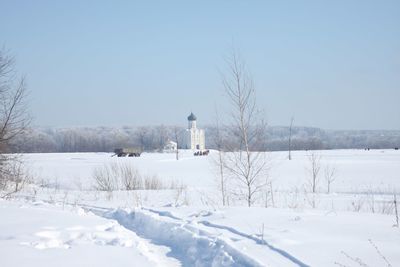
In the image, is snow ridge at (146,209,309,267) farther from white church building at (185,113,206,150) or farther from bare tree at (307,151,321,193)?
white church building at (185,113,206,150)

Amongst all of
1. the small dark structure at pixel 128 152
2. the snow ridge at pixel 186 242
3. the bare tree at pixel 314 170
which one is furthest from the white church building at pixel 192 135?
the snow ridge at pixel 186 242

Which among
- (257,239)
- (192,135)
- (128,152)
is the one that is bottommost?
(257,239)

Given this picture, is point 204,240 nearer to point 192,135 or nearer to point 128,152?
point 128,152

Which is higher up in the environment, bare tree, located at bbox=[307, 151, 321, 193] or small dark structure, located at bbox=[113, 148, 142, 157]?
small dark structure, located at bbox=[113, 148, 142, 157]

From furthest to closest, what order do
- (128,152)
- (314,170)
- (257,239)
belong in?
1. (128,152)
2. (314,170)
3. (257,239)

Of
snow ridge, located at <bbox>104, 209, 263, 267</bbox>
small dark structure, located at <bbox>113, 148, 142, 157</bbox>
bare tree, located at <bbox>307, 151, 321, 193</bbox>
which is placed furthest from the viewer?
small dark structure, located at <bbox>113, 148, 142, 157</bbox>

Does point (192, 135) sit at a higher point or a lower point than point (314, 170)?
higher

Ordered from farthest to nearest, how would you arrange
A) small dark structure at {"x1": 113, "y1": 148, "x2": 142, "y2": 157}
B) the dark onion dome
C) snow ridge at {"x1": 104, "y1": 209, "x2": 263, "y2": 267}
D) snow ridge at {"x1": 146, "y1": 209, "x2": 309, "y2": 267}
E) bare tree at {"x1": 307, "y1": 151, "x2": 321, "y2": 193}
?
the dark onion dome < small dark structure at {"x1": 113, "y1": 148, "x2": 142, "y2": 157} < bare tree at {"x1": 307, "y1": 151, "x2": 321, "y2": 193} < snow ridge at {"x1": 104, "y1": 209, "x2": 263, "y2": 267} < snow ridge at {"x1": 146, "y1": 209, "x2": 309, "y2": 267}

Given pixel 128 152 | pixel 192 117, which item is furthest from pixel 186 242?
pixel 192 117

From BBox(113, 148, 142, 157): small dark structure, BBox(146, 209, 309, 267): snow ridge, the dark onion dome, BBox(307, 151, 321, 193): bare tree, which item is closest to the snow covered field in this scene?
BBox(146, 209, 309, 267): snow ridge

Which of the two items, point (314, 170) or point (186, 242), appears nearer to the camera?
point (186, 242)

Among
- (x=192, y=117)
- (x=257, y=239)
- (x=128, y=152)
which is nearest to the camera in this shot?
(x=257, y=239)

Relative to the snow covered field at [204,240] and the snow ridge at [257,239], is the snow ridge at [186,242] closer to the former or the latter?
the snow covered field at [204,240]

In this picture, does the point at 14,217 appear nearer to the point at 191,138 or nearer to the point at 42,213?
the point at 42,213
